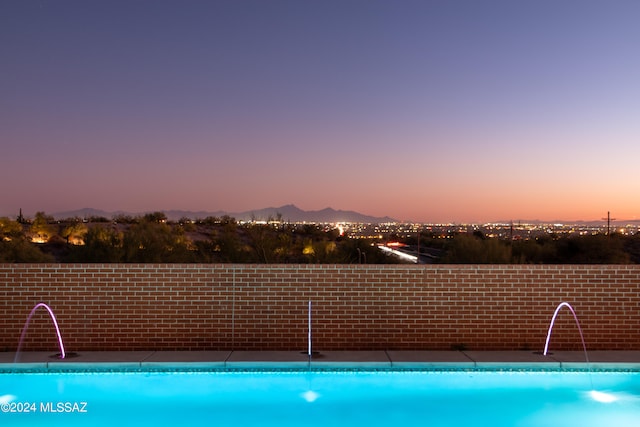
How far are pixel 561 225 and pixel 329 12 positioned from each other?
4247 centimetres

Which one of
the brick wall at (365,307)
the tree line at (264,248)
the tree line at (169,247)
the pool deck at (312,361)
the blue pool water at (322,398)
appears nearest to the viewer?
the blue pool water at (322,398)

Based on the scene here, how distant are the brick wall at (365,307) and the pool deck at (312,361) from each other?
0.54 m

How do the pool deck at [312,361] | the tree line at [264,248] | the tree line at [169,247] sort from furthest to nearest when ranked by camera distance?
the tree line at [264,248]
the tree line at [169,247]
the pool deck at [312,361]

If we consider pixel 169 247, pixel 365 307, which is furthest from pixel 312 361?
pixel 169 247

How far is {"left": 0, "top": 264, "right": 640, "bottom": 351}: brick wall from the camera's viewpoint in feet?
28.9

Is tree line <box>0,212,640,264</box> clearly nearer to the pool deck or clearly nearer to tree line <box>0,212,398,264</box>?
tree line <box>0,212,398,264</box>

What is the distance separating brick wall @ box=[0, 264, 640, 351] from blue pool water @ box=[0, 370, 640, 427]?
95cm

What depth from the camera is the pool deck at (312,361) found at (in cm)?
794

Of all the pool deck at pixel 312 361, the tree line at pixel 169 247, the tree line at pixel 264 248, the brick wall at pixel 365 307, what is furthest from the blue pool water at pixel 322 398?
the tree line at pixel 169 247

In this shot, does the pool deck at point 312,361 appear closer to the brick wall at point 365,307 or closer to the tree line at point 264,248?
the brick wall at point 365,307

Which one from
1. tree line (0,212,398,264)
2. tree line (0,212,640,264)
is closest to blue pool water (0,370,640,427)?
tree line (0,212,640,264)

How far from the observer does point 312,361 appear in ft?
26.2

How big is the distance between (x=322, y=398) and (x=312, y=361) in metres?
0.53

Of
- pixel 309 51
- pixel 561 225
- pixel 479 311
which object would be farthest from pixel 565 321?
pixel 561 225
